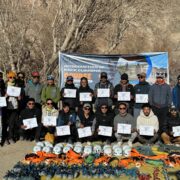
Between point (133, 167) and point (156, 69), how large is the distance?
540 centimetres

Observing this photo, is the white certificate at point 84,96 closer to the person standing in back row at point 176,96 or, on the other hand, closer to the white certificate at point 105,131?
the white certificate at point 105,131

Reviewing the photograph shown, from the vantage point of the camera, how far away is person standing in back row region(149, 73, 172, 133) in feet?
30.7

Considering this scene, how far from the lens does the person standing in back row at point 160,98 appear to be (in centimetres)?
935

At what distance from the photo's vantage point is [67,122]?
361 inches

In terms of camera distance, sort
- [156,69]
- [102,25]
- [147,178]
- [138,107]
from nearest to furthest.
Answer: [147,178] → [138,107] → [156,69] → [102,25]

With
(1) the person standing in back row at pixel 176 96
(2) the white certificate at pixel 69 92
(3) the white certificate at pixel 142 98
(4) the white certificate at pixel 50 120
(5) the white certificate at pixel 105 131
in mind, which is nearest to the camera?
(5) the white certificate at pixel 105 131

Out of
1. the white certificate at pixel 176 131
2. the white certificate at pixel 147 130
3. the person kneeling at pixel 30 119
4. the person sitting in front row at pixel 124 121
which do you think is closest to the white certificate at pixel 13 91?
the person kneeling at pixel 30 119

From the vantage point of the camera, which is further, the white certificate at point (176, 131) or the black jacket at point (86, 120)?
the black jacket at point (86, 120)

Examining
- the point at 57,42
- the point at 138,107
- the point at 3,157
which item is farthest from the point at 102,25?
the point at 3,157

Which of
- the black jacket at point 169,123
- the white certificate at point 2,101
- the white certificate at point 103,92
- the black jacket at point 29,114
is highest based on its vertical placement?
the white certificate at point 103,92

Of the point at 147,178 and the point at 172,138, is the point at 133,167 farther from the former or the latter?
the point at 172,138

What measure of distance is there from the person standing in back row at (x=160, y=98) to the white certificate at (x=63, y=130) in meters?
2.24

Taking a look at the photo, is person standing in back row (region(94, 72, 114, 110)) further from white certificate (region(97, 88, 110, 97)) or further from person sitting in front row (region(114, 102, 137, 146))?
person sitting in front row (region(114, 102, 137, 146))

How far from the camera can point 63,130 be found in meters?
9.06
